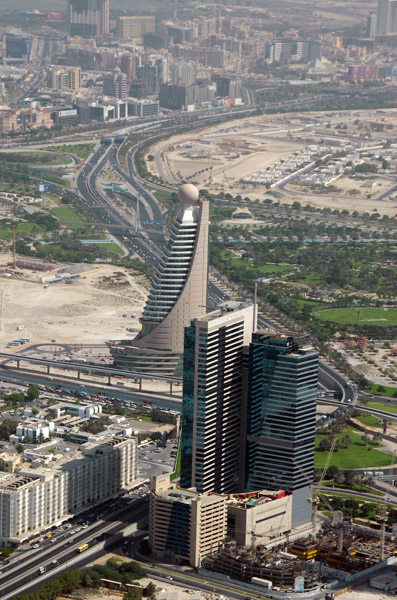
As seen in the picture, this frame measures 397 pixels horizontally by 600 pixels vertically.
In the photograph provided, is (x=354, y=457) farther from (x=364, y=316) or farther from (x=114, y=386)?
(x=364, y=316)

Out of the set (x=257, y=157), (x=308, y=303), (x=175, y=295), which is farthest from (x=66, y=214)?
(x=175, y=295)

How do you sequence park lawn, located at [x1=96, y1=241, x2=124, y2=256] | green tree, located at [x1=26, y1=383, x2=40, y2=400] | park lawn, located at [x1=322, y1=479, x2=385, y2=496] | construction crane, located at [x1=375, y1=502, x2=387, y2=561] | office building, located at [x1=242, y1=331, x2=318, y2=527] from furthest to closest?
park lawn, located at [x1=96, y1=241, x2=124, y2=256] → green tree, located at [x1=26, y1=383, x2=40, y2=400] → park lawn, located at [x1=322, y1=479, x2=385, y2=496] → office building, located at [x1=242, y1=331, x2=318, y2=527] → construction crane, located at [x1=375, y1=502, x2=387, y2=561]

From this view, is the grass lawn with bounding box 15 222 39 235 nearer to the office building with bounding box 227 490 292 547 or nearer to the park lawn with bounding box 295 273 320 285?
the park lawn with bounding box 295 273 320 285

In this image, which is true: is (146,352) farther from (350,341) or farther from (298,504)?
(298,504)

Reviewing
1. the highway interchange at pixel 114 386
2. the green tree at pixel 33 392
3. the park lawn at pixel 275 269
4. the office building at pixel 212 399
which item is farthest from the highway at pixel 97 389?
the park lawn at pixel 275 269

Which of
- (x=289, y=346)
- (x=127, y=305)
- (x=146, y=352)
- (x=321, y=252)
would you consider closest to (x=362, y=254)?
(x=321, y=252)

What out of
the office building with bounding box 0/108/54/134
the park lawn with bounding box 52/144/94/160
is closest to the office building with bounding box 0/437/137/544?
the park lawn with bounding box 52/144/94/160
